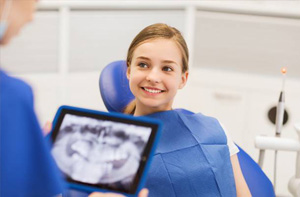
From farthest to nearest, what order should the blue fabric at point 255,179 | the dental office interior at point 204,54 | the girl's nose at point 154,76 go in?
1. the dental office interior at point 204,54
2. the blue fabric at point 255,179
3. the girl's nose at point 154,76

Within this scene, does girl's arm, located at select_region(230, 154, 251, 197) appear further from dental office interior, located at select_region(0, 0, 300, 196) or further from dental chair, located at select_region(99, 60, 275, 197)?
dental office interior, located at select_region(0, 0, 300, 196)

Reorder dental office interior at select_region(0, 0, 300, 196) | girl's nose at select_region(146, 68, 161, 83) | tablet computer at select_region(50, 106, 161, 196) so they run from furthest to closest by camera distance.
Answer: dental office interior at select_region(0, 0, 300, 196)
girl's nose at select_region(146, 68, 161, 83)
tablet computer at select_region(50, 106, 161, 196)

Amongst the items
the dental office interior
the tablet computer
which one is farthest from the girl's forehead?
the dental office interior

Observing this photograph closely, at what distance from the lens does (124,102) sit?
1565 millimetres

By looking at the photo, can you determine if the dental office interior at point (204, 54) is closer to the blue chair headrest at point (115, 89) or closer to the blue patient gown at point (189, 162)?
the blue chair headrest at point (115, 89)

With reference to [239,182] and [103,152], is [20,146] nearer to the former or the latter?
[103,152]

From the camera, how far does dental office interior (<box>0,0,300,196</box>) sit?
2703 millimetres

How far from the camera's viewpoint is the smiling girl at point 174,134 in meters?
1.30

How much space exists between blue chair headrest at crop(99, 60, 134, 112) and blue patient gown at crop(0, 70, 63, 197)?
779mm

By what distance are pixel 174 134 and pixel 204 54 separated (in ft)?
5.06

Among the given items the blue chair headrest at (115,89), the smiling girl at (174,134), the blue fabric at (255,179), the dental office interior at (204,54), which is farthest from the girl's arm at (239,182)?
the dental office interior at (204,54)

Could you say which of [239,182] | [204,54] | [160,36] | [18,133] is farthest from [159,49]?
[204,54]

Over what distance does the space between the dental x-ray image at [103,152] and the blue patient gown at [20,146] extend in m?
0.17

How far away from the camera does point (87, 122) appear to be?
96 cm
